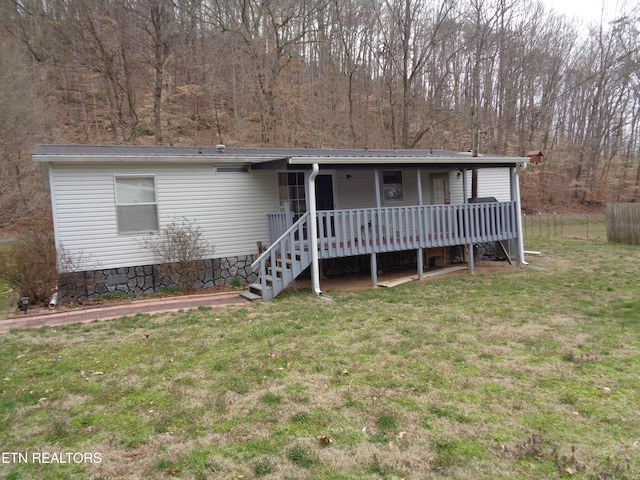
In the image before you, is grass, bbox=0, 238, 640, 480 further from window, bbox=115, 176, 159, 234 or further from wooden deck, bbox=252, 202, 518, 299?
window, bbox=115, 176, 159, 234

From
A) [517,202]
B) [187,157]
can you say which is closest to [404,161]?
[517,202]

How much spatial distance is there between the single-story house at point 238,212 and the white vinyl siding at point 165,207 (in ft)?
0.06

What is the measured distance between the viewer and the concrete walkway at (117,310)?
253 inches

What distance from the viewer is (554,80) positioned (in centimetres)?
2875

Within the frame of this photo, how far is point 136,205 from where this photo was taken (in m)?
8.51

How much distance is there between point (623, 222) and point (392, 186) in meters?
8.50

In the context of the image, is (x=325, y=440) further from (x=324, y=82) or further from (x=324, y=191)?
(x=324, y=82)

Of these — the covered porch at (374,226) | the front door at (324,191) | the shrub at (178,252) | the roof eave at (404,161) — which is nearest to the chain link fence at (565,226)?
the covered porch at (374,226)

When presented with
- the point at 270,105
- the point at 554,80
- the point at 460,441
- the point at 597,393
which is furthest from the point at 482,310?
the point at 554,80

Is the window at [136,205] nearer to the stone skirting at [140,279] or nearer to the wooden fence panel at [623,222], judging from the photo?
the stone skirting at [140,279]

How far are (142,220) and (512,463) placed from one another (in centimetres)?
778

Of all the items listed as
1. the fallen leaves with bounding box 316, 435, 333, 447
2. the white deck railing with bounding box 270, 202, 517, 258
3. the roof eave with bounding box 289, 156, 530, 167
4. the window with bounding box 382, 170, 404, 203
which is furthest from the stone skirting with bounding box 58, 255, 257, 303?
the fallen leaves with bounding box 316, 435, 333, 447

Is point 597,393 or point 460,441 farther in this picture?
point 597,393

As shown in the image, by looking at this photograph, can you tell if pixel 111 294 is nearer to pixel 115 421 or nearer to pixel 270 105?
pixel 115 421
